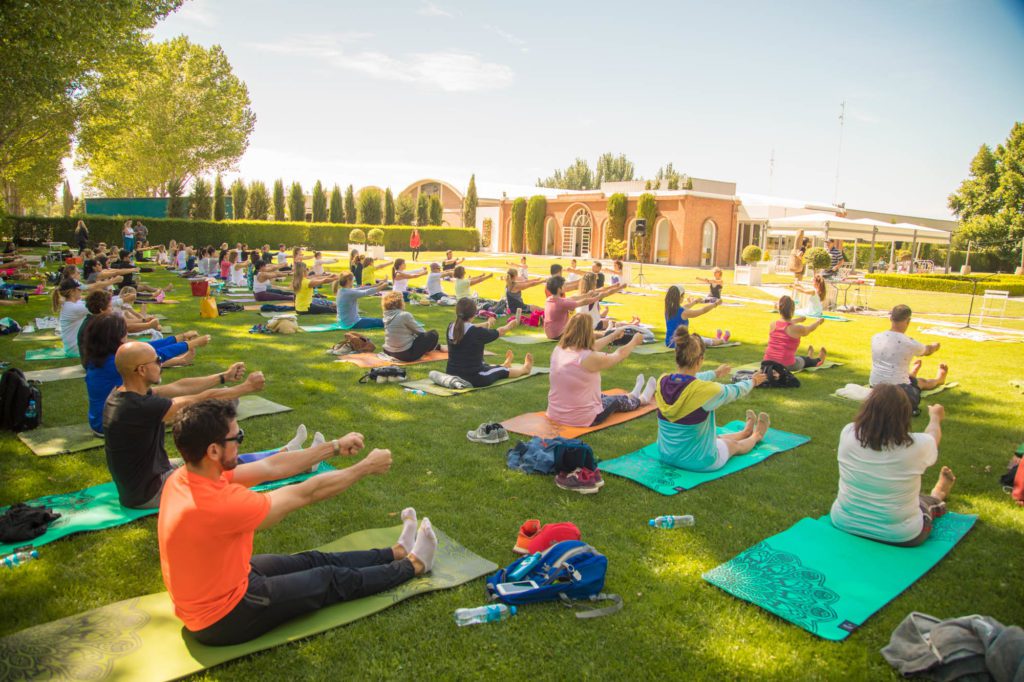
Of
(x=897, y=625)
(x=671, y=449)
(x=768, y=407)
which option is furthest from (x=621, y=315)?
(x=897, y=625)

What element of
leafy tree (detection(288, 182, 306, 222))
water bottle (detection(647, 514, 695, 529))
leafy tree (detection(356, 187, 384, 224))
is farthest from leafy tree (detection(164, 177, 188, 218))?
water bottle (detection(647, 514, 695, 529))

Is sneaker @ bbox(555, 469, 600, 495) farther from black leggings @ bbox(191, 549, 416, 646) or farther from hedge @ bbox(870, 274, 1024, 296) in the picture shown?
hedge @ bbox(870, 274, 1024, 296)

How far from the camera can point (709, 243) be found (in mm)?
35906

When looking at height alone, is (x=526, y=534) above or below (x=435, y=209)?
below

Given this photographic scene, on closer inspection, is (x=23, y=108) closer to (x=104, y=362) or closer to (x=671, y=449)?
(x=104, y=362)

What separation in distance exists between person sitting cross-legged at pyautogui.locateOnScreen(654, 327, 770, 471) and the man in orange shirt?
2.80m

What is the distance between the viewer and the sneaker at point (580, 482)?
495 cm

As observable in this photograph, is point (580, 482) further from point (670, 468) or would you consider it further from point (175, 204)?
point (175, 204)

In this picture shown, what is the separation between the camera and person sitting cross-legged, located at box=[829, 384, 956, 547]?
393cm

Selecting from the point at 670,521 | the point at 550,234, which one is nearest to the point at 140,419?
the point at 670,521

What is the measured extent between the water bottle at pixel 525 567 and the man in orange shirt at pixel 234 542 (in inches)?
26.7

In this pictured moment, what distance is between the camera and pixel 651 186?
39.0 metres

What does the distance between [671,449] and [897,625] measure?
2.27m

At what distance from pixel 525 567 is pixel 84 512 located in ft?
10.6
